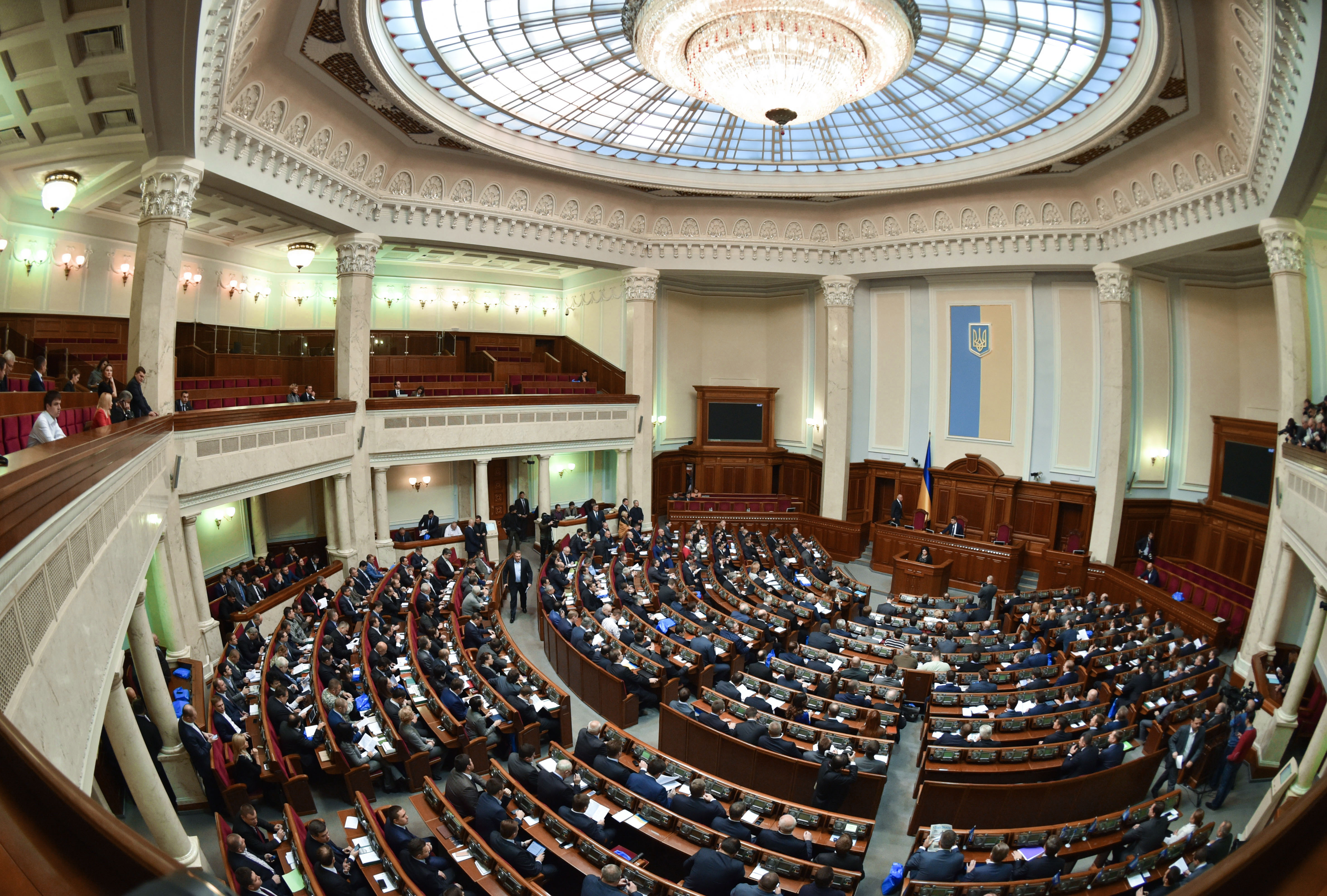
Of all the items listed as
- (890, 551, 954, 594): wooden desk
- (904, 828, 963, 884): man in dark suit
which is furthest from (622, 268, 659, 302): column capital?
(904, 828, 963, 884): man in dark suit

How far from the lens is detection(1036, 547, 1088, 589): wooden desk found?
16.5m

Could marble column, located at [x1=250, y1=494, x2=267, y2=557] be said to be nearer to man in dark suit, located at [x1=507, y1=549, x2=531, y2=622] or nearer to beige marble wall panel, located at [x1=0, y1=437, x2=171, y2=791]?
man in dark suit, located at [x1=507, y1=549, x2=531, y2=622]

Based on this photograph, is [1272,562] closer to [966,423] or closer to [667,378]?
[966,423]

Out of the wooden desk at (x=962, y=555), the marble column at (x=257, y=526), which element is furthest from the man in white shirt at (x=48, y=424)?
the wooden desk at (x=962, y=555)

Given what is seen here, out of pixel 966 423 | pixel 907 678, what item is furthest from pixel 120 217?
pixel 966 423

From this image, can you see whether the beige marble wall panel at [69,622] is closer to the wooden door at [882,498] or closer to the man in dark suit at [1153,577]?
the man in dark suit at [1153,577]

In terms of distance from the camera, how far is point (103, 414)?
7.12m

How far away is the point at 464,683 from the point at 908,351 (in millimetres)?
15717

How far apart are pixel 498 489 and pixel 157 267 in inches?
480

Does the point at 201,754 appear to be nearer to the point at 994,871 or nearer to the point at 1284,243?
the point at 994,871

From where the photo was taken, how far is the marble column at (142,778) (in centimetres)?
575

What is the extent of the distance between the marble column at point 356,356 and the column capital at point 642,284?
6859 mm

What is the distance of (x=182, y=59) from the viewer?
750cm

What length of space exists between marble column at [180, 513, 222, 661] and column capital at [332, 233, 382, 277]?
22.5 ft
